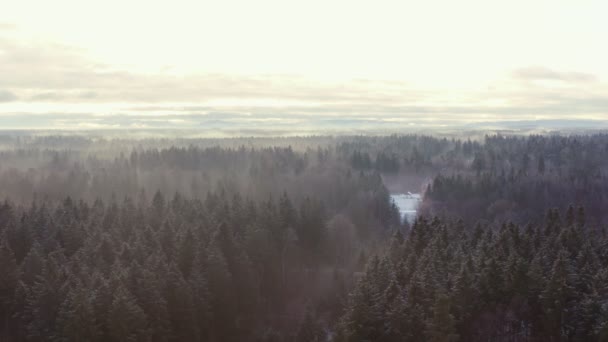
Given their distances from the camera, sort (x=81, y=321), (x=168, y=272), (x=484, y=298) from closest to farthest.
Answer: (x=81, y=321) → (x=484, y=298) → (x=168, y=272)

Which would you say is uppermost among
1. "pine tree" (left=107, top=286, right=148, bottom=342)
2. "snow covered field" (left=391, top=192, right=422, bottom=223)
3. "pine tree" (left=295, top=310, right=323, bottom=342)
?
"pine tree" (left=107, top=286, right=148, bottom=342)

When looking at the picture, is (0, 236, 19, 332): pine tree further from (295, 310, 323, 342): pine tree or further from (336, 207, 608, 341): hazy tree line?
(336, 207, 608, 341): hazy tree line

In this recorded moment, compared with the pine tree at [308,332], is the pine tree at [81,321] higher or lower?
higher

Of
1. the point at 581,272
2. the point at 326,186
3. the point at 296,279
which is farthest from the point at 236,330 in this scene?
the point at 326,186

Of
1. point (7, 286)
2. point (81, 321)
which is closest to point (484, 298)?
point (81, 321)

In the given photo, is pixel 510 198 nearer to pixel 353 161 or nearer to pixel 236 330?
pixel 353 161

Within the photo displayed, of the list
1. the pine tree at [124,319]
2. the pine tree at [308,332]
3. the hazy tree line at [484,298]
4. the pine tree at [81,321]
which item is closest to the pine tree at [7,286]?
the pine tree at [81,321]

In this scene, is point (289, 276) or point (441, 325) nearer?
point (441, 325)

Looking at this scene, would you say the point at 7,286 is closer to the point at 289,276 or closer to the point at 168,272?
the point at 168,272

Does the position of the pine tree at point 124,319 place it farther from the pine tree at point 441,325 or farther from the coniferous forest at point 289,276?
the pine tree at point 441,325

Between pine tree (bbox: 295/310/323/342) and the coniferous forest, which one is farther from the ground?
the coniferous forest

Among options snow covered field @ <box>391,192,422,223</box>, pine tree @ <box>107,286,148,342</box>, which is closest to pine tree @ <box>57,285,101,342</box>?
pine tree @ <box>107,286,148,342</box>
